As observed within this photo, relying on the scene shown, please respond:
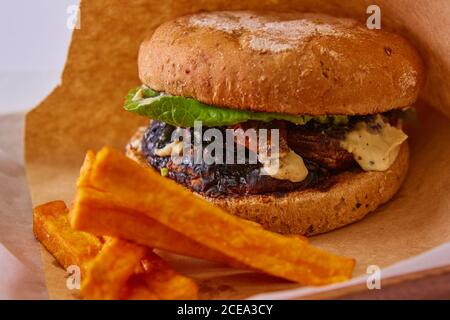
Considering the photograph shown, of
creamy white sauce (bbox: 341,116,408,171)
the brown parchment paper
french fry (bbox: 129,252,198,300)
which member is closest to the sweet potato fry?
the brown parchment paper

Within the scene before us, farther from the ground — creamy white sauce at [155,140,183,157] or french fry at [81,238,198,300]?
creamy white sauce at [155,140,183,157]

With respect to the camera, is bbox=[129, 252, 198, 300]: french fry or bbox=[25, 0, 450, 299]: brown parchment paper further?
bbox=[25, 0, 450, 299]: brown parchment paper

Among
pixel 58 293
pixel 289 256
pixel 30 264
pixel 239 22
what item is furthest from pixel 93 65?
pixel 289 256

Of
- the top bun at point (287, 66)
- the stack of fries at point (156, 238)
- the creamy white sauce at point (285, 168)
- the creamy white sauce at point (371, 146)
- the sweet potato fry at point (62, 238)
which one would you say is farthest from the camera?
the creamy white sauce at point (371, 146)

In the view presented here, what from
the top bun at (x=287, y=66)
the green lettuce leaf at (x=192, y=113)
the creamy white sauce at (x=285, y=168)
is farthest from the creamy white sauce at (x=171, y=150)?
the creamy white sauce at (x=285, y=168)

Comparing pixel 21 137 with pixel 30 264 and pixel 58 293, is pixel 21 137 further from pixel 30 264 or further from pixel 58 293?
pixel 58 293

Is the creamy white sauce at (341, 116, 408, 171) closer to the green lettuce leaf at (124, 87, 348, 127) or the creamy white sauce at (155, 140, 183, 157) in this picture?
the green lettuce leaf at (124, 87, 348, 127)

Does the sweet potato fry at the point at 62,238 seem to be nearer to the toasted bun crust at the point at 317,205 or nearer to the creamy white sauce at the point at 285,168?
the toasted bun crust at the point at 317,205
